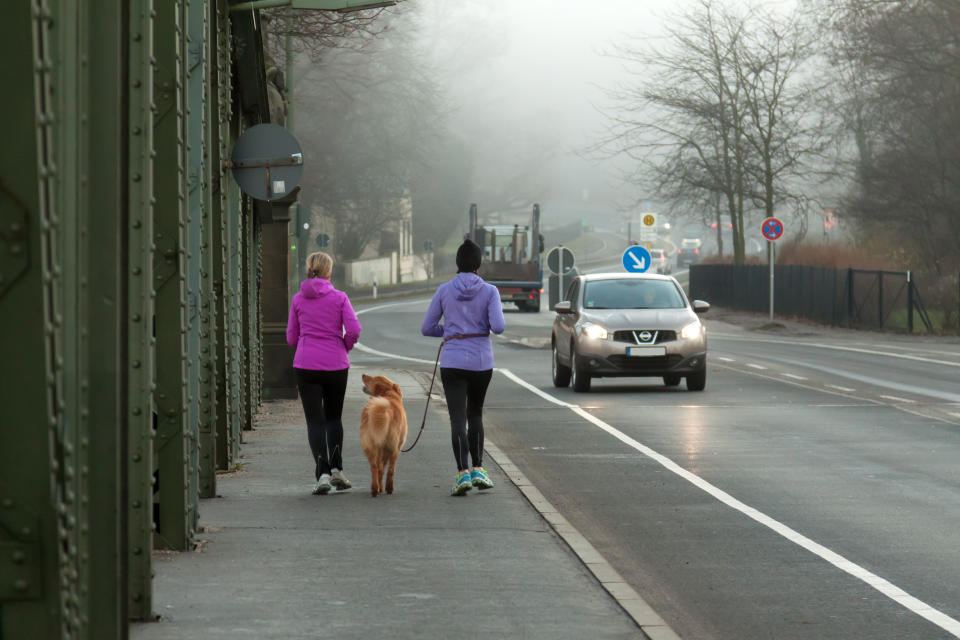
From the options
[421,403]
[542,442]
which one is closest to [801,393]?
[421,403]

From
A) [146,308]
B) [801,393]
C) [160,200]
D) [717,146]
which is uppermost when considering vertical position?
[717,146]

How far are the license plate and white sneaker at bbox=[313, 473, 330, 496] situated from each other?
1065 centimetres

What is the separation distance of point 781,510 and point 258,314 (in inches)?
332

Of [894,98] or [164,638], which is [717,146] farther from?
[164,638]

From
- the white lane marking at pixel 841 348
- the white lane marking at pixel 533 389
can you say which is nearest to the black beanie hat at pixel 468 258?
the white lane marking at pixel 533 389

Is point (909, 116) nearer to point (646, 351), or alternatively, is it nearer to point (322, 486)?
point (646, 351)

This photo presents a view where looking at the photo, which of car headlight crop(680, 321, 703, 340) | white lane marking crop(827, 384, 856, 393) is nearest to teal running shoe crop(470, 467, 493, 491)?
car headlight crop(680, 321, 703, 340)

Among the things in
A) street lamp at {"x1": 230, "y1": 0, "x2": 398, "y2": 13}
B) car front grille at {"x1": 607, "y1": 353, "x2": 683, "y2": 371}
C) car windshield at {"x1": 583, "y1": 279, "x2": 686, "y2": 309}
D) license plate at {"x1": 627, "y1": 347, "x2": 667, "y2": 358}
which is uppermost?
street lamp at {"x1": 230, "y1": 0, "x2": 398, "y2": 13}

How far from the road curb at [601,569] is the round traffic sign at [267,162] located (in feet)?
9.58

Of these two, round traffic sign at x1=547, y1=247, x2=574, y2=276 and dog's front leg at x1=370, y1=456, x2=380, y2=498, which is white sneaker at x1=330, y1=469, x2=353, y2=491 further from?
round traffic sign at x1=547, y1=247, x2=574, y2=276

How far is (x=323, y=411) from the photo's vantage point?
11.0m

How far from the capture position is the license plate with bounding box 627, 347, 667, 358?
20938 millimetres

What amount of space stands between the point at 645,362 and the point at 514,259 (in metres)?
39.2

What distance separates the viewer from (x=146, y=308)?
5.66 m
